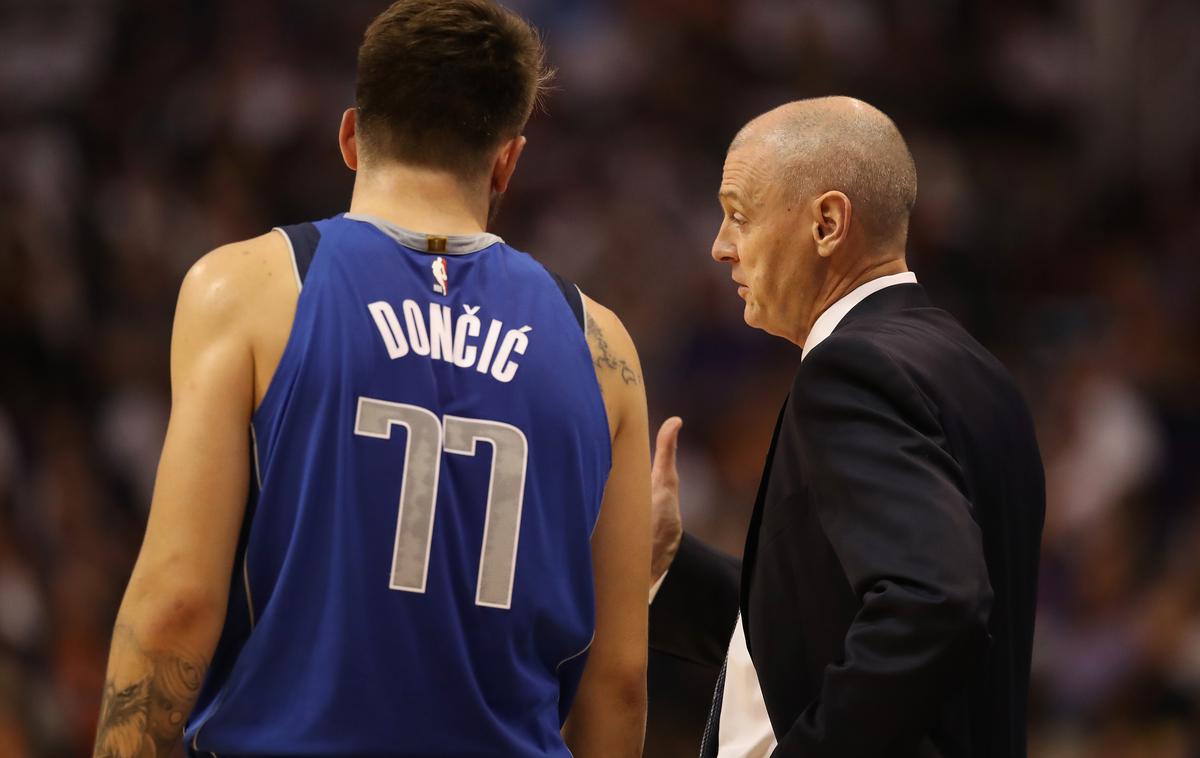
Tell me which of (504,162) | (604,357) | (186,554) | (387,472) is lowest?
(186,554)

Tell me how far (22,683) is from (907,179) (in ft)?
13.9

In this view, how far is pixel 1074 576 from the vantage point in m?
6.00

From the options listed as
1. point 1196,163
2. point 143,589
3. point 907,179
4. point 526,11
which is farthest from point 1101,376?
point 143,589

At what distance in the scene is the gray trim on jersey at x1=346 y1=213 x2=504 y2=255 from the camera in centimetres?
219

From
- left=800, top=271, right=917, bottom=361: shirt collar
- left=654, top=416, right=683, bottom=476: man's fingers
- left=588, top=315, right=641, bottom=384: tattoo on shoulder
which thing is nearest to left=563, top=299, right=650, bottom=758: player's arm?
left=588, top=315, right=641, bottom=384: tattoo on shoulder

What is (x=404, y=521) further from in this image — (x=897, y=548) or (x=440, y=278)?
(x=897, y=548)

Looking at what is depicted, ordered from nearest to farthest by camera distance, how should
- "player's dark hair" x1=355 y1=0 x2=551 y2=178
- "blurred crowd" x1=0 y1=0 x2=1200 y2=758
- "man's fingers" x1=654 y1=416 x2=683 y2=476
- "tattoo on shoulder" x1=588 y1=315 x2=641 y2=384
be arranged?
"player's dark hair" x1=355 y1=0 x2=551 y2=178 < "tattoo on shoulder" x1=588 y1=315 x2=641 y2=384 < "man's fingers" x1=654 y1=416 x2=683 y2=476 < "blurred crowd" x1=0 y1=0 x2=1200 y2=758

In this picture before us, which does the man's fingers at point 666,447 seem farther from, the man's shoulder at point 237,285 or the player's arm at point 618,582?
the man's shoulder at point 237,285

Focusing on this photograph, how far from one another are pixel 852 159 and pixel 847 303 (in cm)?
24

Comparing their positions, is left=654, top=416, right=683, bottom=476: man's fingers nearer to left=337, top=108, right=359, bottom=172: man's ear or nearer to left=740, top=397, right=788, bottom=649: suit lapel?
left=740, top=397, right=788, bottom=649: suit lapel

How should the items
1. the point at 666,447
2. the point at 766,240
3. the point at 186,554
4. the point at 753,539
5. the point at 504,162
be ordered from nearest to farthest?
the point at 186,554 → the point at 504,162 → the point at 753,539 → the point at 766,240 → the point at 666,447

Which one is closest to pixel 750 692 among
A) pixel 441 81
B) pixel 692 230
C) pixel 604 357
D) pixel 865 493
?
pixel 865 493

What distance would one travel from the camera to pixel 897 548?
2133 millimetres

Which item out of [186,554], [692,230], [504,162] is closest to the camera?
[186,554]
